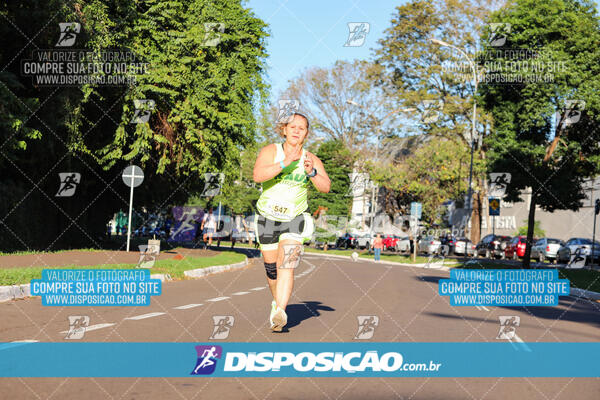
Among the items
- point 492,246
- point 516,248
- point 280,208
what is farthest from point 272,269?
point 492,246

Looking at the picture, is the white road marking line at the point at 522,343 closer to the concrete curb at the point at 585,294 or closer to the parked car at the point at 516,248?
the concrete curb at the point at 585,294

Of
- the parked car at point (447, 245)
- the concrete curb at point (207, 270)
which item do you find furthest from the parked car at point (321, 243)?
the concrete curb at point (207, 270)

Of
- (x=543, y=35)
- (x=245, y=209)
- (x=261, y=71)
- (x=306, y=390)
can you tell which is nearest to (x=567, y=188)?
(x=543, y=35)

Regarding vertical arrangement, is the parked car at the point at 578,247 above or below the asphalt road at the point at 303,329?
below

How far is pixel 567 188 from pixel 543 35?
5.74 metres

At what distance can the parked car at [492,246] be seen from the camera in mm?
43234

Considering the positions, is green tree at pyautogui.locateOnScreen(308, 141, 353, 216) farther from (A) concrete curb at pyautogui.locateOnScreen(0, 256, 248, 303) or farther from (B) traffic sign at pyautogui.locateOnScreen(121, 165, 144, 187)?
(B) traffic sign at pyautogui.locateOnScreen(121, 165, 144, 187)

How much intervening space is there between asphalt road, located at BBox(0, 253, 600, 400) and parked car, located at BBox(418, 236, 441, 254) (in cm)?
3288

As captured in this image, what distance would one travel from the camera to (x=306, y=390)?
479cm

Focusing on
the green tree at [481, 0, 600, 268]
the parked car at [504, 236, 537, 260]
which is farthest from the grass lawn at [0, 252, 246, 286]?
the parked car at [504, 236, 537, 260]

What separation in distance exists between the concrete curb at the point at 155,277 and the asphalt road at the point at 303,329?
0.38 meters

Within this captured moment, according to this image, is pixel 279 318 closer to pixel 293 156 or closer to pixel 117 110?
pixel 293 156

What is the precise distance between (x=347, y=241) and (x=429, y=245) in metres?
13.0

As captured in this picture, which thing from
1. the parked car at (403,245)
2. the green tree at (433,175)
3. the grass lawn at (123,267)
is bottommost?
the parked car at (403,245)
